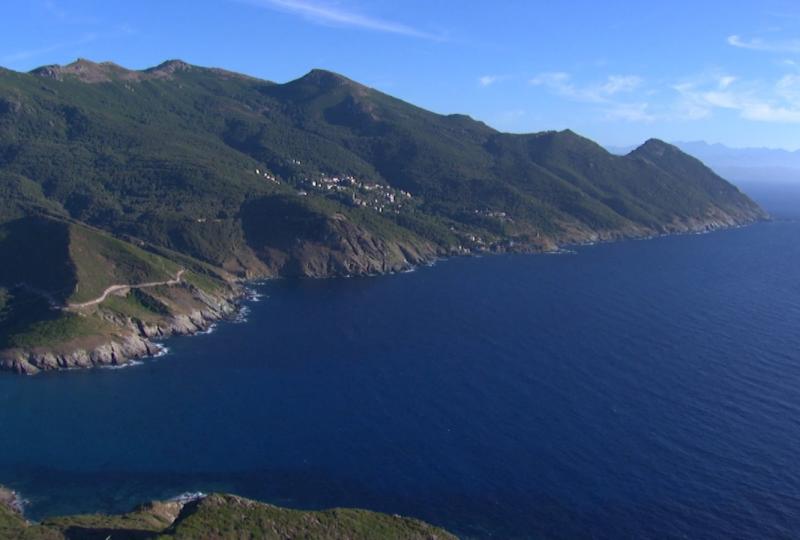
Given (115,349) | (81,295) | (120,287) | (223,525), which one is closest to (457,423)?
(223,525)

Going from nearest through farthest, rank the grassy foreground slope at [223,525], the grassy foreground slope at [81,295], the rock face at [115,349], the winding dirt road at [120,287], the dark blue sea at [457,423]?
1. the grassy foreground slope at [223,525]
2. the dark blue sea at [457,423]
3. the rock face at [115,349]
4. the grassy foreground slope at [81,295]
5. the winding dirt road at [120,287]

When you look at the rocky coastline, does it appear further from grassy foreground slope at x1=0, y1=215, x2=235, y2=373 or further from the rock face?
grassy foreground slope at x1=0, y1=215, x2=235, y2=373

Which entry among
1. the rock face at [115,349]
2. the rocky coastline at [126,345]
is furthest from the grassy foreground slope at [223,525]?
the rocky coastline at [126,345]

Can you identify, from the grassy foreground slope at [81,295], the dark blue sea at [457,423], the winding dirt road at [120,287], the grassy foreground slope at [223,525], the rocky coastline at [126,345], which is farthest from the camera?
the winding dirt road at [120,287]

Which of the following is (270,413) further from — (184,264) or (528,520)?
(184,264)

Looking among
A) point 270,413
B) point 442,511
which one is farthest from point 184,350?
point 442,511

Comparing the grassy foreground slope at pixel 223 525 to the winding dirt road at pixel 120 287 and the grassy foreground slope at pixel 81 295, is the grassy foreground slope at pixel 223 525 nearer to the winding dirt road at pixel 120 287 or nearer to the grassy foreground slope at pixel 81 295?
the grassy foreground slope at pixel 81 295

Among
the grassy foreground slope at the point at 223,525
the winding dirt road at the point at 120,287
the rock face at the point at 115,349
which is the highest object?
the winding dirt road at the point at 120,287

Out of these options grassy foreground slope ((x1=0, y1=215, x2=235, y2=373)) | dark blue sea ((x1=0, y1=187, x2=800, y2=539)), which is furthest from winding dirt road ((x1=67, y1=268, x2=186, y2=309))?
dark blue sea ((x1=0, y1=187, x2=800, y2=539))
